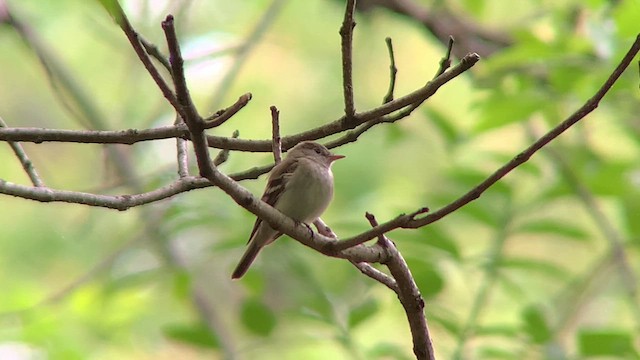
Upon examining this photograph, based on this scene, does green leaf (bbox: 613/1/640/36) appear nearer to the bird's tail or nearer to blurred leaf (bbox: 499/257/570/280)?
blurred leaf (bbox: 499/257/570/280)

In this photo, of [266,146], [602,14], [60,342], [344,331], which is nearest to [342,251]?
[266,146]

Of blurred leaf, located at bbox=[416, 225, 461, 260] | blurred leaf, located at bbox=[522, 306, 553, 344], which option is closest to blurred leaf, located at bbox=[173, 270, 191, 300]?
blurred leaf, located at bbox=[416, 225, 461, 260]

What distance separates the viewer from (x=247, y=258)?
13.3 feet

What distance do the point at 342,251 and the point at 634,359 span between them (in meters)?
2.25

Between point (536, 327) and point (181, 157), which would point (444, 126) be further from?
point (181, 157)

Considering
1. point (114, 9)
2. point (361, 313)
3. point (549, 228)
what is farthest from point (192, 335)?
point (114, 9)

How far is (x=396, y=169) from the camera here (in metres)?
8.58

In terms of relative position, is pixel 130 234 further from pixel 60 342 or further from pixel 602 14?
pixel 602 14

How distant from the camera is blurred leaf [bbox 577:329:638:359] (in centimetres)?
397

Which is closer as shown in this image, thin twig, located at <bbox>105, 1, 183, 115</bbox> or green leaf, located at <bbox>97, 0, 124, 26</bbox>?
green leaf, located at <bbox>97, 0, 124, 26</bbox>

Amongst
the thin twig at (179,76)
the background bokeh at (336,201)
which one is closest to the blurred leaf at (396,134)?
the background bokeh at (336,201)

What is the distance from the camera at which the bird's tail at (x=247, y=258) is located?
3944mm

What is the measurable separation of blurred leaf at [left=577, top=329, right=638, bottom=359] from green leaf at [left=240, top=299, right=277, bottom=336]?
1.53m

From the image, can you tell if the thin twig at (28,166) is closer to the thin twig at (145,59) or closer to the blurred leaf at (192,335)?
the thin twig at (145,59)
